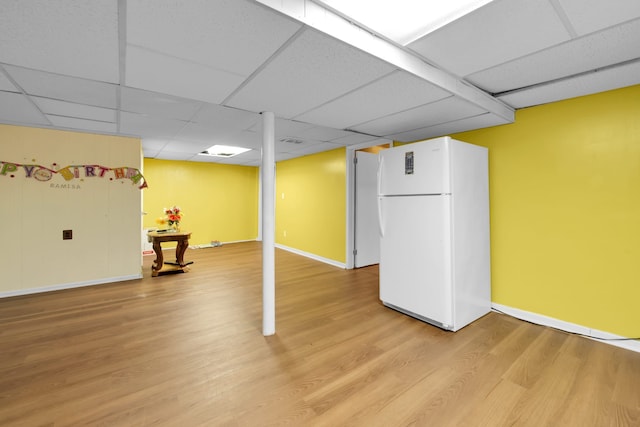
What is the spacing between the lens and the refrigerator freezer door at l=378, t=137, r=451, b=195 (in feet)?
8.27

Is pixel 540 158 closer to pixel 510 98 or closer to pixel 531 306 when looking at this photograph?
pixel 510 98

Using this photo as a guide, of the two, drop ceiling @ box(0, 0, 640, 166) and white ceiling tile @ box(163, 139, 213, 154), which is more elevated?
white ceiling tile @ box(163, 139, 213, 154)

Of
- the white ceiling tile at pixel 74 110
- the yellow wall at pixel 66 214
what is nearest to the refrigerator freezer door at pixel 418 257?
the white ceiling tile at pixel 74 110

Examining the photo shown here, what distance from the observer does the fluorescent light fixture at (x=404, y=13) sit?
1.37 m

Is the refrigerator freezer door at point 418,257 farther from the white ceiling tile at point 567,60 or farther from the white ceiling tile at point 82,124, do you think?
the white ceiling tile at point 82,124

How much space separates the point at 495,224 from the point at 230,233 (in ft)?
20.8

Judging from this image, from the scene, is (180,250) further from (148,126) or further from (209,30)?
(209,30)

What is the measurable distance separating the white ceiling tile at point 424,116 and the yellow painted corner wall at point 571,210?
2.29ft

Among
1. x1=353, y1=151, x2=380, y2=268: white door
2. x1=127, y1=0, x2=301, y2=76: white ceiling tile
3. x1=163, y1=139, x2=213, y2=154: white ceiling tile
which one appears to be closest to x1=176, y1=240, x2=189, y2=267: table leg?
x1=163, y1=139, x2=213, y2=154: white ceiling tile

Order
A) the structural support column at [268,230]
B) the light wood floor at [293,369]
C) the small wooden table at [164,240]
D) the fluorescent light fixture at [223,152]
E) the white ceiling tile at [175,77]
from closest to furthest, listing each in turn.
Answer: the light wood floor at [293,369] → the white ceiling tile at [175,77] → the structural support column at [268,230] → the small wooden table at [164,240] → the fluorescent light fixture at [223,152]

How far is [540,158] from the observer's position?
2684mm

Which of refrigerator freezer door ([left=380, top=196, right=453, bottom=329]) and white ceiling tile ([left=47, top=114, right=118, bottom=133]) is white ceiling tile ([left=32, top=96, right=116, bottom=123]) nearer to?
white ceiling tile ([left=47, top=114, right=118, bottom=133])

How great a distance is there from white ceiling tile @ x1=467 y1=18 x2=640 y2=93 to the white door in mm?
2670

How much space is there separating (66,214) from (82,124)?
51.3 inches
